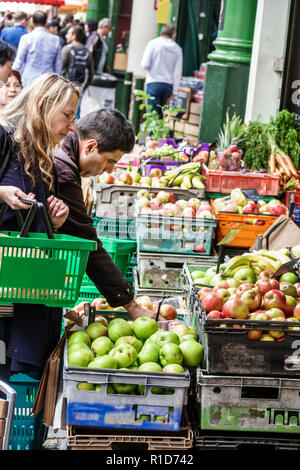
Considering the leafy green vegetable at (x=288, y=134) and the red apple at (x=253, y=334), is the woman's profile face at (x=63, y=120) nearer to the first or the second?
the red apple at (x=253, y=334)

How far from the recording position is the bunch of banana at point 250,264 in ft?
15.2

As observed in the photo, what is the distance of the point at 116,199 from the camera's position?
23.5 feet

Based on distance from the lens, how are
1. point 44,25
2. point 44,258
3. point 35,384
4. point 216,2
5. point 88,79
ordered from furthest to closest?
point 216,2
point 88,79
point 44,25
point 35,384
point 44,258

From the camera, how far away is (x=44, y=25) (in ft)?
44.6

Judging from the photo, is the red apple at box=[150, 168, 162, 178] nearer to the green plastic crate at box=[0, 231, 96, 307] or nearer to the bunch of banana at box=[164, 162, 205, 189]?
the bunch of banana at box=[164, 162, 205, 189]

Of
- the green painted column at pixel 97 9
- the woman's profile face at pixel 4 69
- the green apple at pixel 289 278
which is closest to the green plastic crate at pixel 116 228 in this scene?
the woman's profile face at pixel 4 69

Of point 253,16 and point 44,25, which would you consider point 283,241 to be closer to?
point 253,16

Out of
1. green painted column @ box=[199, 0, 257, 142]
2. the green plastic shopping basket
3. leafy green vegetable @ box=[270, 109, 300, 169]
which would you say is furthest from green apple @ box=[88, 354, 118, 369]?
green painted column @ box=[199, 0, 257, 142]

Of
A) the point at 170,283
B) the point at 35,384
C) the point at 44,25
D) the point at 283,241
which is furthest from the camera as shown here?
the point at 44,25

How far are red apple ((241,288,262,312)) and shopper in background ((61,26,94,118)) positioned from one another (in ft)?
35.2

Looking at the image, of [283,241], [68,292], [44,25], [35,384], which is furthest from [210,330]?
[44,25]

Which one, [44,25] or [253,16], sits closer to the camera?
[253,16]

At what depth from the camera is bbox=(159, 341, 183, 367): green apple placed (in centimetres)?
388
